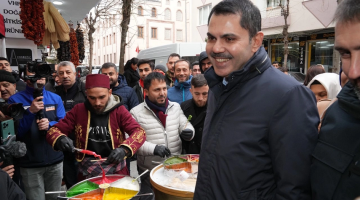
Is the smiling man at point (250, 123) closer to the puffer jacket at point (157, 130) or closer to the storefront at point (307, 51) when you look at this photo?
the puffer jacket at point (157, 130)

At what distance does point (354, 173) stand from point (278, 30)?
16.5 meters

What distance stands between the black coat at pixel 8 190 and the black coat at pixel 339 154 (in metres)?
1.73

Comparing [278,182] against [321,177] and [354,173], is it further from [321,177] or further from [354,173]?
[354,173]

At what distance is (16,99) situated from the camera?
329 centimetres

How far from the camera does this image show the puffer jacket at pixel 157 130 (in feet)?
9.61

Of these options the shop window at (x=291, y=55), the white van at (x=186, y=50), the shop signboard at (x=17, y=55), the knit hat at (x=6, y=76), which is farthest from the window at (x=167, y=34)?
the knit hat at (x=6, y=76)

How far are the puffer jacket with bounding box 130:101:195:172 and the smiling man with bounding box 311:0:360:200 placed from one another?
192cm

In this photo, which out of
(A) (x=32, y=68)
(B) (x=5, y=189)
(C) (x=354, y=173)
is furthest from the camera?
(A) (x=32, y=68)

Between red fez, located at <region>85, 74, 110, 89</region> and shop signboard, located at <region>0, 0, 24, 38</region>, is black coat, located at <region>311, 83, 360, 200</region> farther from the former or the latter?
shop signboard, located at <region>0, 0, 24, 38</region>

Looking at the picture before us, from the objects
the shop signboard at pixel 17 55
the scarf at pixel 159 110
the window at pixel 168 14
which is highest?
the window at pixel 168 14

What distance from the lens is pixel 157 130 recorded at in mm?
2941

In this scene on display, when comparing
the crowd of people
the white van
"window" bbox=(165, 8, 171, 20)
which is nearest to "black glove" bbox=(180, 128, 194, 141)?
the crowd of people

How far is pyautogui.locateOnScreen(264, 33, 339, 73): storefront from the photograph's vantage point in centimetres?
1432

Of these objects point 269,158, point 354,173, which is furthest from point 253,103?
point 354,173
